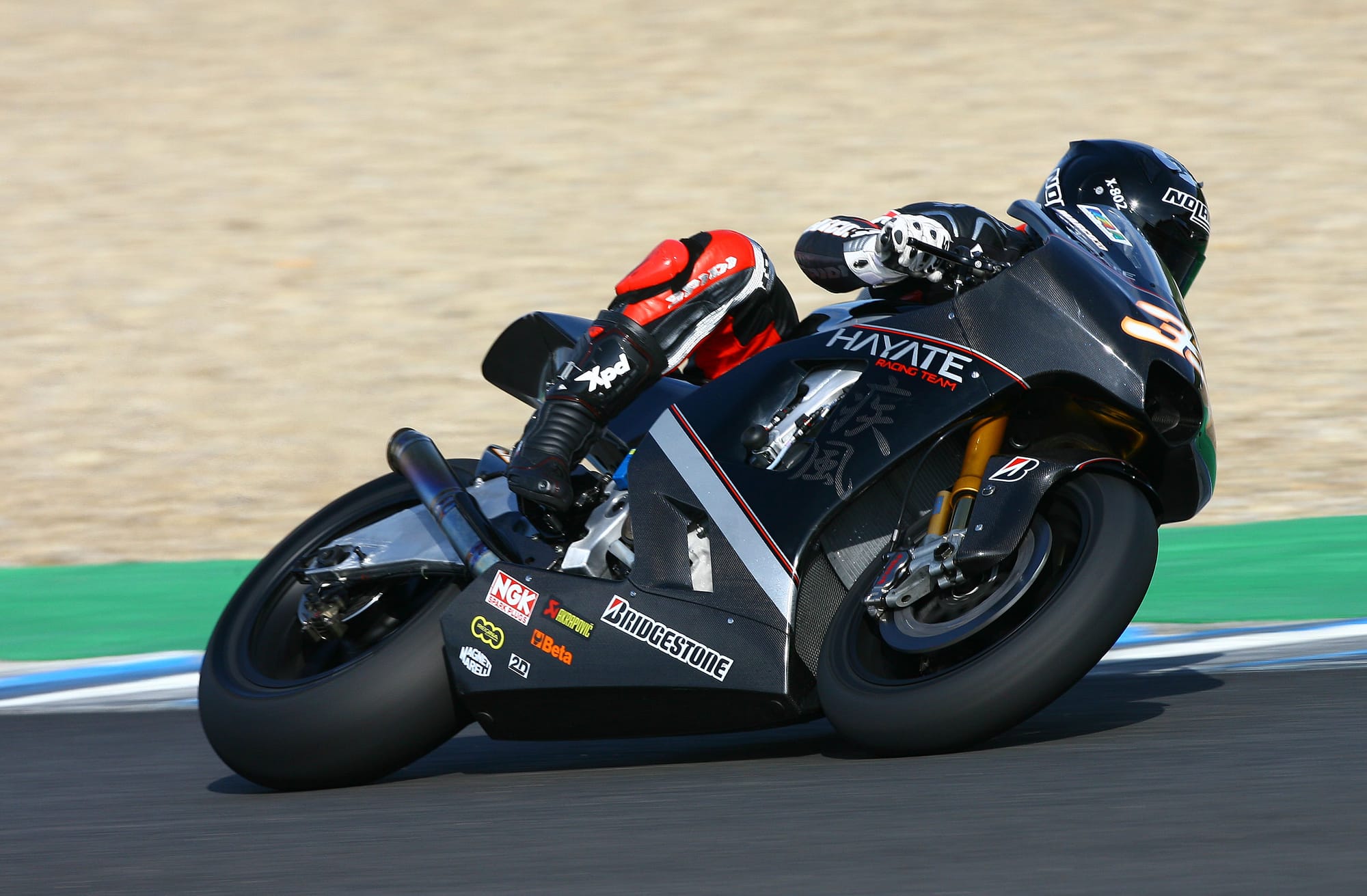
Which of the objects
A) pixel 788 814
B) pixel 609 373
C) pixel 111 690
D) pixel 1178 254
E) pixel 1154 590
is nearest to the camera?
pixel 788 814

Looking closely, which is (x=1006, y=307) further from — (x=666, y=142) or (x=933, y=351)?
(x=666, y=142)

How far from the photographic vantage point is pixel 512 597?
13.3ft

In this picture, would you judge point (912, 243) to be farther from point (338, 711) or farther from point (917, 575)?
point (338, 711)

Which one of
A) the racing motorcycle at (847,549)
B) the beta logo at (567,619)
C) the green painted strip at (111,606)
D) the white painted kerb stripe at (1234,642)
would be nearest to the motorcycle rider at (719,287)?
the racing motorcycle at (847,549)

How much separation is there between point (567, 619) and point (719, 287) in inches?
32.1

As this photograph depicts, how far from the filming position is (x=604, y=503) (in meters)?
4.18

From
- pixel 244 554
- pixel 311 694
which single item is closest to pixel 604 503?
pixel 311 694

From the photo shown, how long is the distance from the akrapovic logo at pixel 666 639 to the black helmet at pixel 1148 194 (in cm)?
130

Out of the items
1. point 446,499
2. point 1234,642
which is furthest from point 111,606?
point 1234,642

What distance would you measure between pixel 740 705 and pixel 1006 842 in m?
0.93

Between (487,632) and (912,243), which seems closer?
(912,243)

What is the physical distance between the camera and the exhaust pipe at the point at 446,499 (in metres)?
4.21

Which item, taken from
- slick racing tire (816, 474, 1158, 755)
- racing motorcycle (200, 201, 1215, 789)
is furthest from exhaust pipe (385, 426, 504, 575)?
slick racing tire (816, 474, 1158, 755)

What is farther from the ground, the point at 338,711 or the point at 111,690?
the point at 338,711
